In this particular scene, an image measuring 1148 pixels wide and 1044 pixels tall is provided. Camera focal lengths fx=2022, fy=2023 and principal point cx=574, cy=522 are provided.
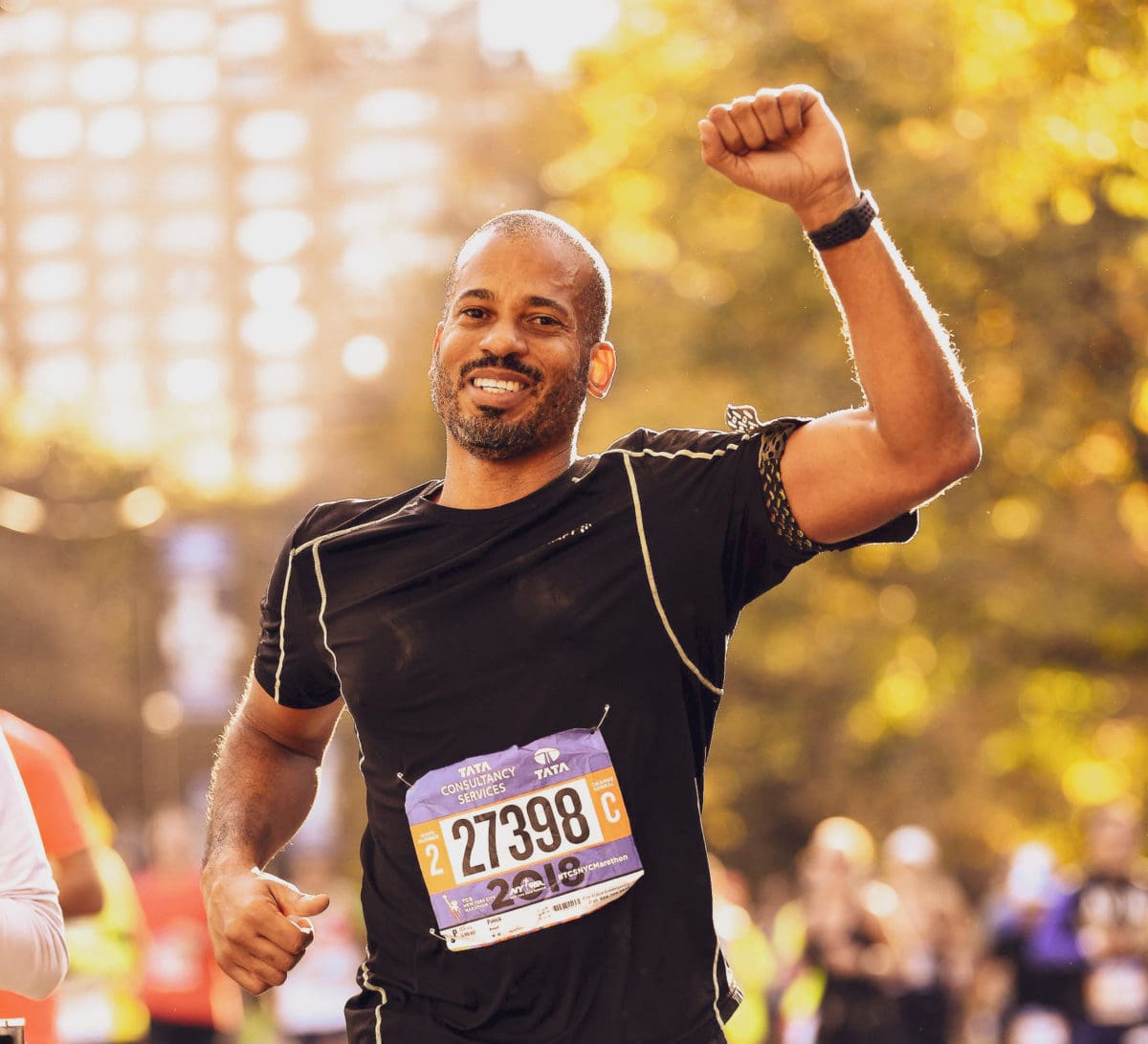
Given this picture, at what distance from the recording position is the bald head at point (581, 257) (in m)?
3.64

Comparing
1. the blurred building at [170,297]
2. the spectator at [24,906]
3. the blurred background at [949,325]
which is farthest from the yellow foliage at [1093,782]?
the blurred building at [170,297]

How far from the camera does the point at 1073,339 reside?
17.3 metres

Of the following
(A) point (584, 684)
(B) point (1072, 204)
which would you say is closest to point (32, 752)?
(A) point (584, 684)

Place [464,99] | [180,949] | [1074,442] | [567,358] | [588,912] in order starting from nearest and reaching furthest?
[588,912] < [567,358] < [180,949] < [1074,442] < [464,99]

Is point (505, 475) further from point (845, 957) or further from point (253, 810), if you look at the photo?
point (845, 957)

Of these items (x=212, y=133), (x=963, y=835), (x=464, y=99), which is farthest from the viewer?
(x=212, y=133)

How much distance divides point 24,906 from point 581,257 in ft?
4.98

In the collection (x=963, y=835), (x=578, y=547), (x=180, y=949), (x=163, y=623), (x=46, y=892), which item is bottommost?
(x=163, y=623)

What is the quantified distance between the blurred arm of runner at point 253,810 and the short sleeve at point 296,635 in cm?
6

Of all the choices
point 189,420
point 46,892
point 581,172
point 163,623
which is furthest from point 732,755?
point 189,420

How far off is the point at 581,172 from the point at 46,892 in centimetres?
1730

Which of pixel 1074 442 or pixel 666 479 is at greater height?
pixel 666 479

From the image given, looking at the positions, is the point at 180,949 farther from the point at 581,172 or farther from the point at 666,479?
the point at 581,172

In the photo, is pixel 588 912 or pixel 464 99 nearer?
pixel 588 912
